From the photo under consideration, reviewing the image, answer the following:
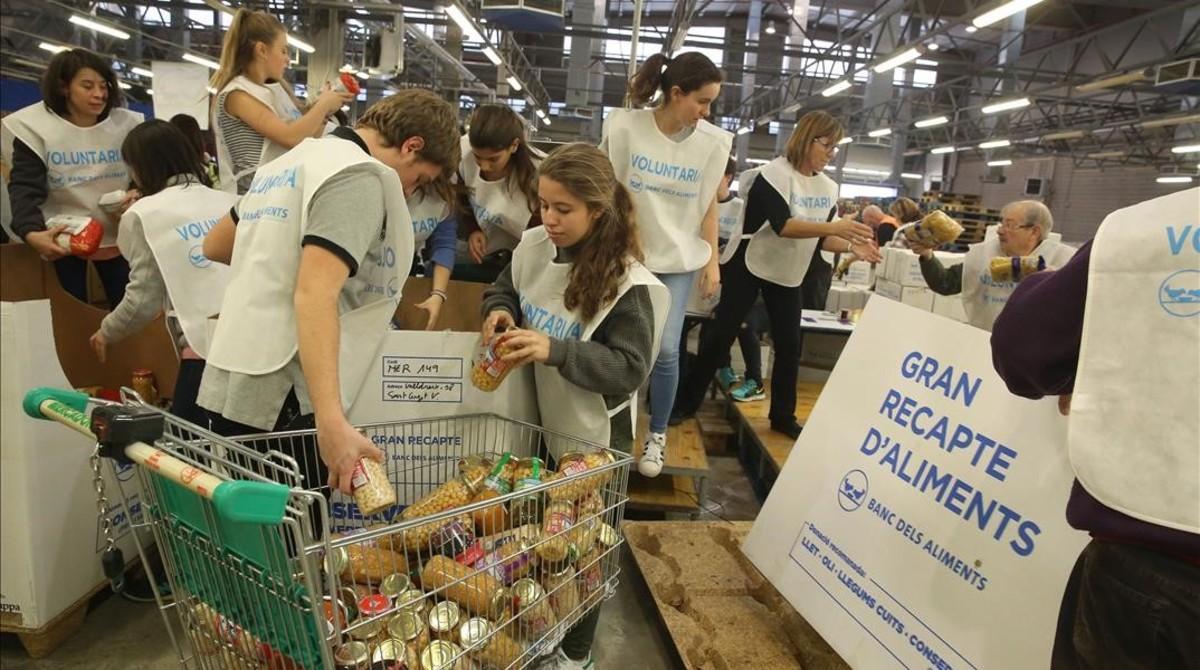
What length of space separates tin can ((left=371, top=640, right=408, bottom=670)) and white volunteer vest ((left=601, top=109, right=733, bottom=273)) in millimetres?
1678

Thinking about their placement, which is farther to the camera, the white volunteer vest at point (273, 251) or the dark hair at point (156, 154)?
the dark hair at point (156, 154)

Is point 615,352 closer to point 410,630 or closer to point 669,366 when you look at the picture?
point 410,630

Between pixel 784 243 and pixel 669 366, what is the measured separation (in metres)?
0.92

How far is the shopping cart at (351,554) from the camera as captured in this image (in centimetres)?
87

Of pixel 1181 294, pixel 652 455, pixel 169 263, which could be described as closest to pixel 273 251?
pixel 169 263

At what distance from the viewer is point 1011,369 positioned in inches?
42.0

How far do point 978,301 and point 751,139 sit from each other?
64.3ft

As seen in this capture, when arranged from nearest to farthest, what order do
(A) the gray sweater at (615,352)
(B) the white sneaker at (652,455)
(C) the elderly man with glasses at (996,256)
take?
(A) the gray sweater at (615,352), (B) the white sneaker at (652,455), (C) the elderly man with glasses at (996,256)

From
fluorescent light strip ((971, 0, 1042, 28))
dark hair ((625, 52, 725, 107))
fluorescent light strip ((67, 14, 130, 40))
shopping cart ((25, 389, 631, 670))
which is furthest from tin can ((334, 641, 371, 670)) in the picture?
fluorescent light strip ((67, 14, 130, 40))

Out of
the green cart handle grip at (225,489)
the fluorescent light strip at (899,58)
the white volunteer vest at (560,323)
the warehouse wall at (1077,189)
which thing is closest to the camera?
the green cart handle grip at (225,489)

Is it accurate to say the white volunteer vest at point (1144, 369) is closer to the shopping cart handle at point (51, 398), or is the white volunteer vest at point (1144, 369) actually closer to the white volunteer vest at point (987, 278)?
the shopping cart handle at point (51, 398)

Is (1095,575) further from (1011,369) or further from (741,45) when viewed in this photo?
(741,45)

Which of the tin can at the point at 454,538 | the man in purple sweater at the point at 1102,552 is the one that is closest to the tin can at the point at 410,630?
the tin can at the point at 454,538

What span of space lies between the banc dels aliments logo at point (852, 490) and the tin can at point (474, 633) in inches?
42.0
